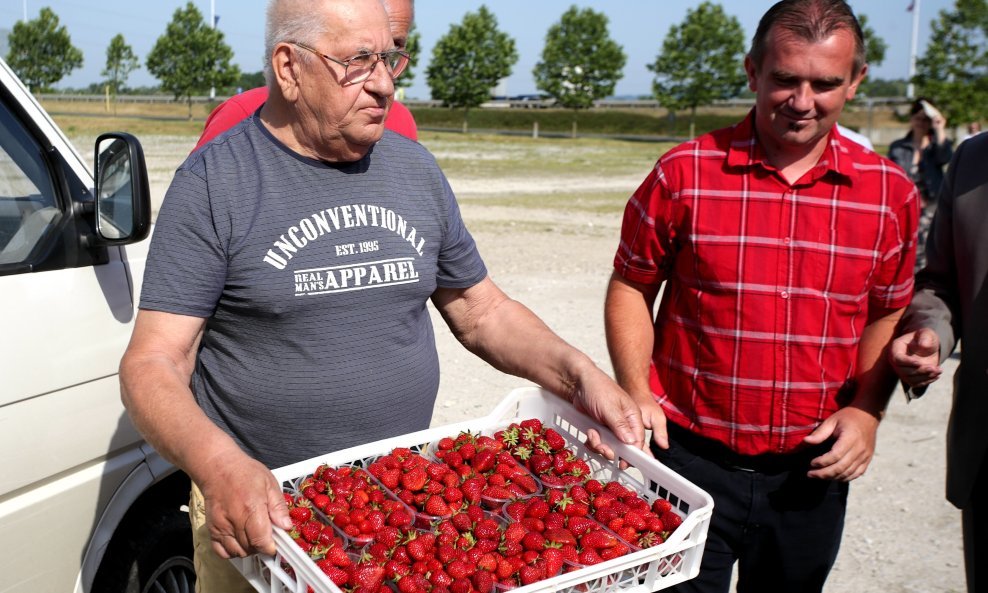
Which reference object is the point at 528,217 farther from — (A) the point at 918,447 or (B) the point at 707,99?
(B) the point at 707,99

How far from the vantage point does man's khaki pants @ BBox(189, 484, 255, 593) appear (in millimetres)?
2479

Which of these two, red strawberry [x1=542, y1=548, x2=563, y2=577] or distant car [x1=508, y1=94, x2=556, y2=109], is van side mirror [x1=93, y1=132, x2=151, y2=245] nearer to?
red strawberry [x1=542, y1=548, x2=563, y2=577]

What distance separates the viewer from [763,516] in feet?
9.59

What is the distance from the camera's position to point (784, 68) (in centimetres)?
271

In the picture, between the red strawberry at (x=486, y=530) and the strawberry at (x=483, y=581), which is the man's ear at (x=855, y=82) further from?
the strawberry at (x=483, y=581)

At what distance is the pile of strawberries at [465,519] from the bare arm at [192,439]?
16 centimetres

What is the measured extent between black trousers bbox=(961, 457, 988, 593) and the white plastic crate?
3.38 ft

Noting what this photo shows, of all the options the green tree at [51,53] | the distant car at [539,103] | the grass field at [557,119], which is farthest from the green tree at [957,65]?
the green tree at [51,53]

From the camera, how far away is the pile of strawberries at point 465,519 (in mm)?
2074

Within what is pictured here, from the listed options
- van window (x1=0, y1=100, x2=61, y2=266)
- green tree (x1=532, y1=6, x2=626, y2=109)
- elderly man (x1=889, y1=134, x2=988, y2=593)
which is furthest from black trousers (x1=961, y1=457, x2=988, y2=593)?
green tree (x1=532, y1=6, x2=626, y2=109)

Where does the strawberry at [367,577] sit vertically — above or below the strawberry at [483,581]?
above

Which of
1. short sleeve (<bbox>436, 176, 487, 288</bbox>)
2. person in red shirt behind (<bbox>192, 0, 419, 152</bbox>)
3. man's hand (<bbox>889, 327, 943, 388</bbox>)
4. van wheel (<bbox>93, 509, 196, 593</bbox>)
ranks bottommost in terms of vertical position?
van wheel (<bbox>93, 509, 196, 593</bbox>)

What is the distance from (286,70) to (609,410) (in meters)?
1.24

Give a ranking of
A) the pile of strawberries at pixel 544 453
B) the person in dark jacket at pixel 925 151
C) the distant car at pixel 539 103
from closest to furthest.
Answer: the pile of strawberries at pixel 544 453
the person in dark jacket at pixel 925 151
the distant car at pixel 539 103
